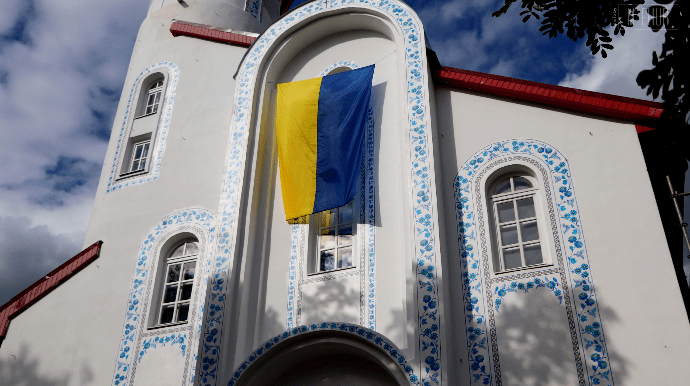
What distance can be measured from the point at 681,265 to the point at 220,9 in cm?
1196

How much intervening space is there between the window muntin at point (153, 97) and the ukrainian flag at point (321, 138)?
153 inches

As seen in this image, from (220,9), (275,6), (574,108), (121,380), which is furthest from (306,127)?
(275,6)

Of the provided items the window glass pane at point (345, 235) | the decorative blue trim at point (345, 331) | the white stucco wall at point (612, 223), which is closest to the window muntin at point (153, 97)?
the window glass pane at point (345, 235)

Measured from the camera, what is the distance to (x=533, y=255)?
310 inches

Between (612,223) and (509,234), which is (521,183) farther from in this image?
(612,223)

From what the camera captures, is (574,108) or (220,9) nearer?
(574,108)

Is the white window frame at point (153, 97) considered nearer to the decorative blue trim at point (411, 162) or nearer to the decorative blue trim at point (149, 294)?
the decorative blue trim at point (411, 162)

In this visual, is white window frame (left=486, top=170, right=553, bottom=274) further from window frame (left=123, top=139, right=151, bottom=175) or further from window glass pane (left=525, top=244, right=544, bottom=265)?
window frame (left=123, top=139, right=151, bottom=175)

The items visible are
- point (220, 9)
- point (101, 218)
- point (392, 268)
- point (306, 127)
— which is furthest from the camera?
point (220, 9)

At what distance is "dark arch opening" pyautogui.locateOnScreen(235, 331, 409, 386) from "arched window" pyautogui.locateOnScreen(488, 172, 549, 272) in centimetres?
205

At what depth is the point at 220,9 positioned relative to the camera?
1547cm

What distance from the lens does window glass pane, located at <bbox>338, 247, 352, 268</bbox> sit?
29.1 feet

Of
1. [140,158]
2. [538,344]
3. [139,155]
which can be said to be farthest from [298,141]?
[538,344]

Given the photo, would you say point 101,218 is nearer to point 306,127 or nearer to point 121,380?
point 121,380
